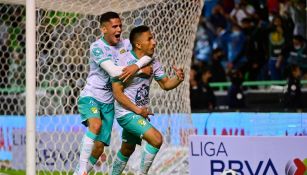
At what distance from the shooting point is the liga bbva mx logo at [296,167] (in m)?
8.02

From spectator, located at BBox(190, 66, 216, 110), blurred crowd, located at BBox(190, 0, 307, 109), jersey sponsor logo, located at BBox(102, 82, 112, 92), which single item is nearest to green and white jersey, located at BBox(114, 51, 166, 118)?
jersey sponsor logo, located at BBox(102, 82, 112, 92)

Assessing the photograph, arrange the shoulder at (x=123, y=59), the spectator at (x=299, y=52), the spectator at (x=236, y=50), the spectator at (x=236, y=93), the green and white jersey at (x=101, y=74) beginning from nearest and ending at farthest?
the shoulder at (x=123, y=59), the green and white jersey at (x=101, y=74), the spectator at (x=236, y=93), the spectator at (x=299, y=52), the spectator at (x=236, y=50)

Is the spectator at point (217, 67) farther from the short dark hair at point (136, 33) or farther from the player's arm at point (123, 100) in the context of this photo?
the player's arm at point (123, 100)

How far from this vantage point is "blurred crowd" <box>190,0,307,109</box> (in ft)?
51.6

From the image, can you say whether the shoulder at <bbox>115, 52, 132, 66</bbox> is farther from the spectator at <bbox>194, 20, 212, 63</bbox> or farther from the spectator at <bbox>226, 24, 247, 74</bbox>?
the spectator at <bbox>194, 20, 212, 63</bbox>

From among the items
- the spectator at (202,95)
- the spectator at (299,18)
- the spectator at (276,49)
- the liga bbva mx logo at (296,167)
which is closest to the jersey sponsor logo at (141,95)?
the liga bbva mx logo at (296,167)

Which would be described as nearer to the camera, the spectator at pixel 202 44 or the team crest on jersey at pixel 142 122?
the team crest on jersey at pixel 142 122

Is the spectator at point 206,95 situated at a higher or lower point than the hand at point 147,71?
lower

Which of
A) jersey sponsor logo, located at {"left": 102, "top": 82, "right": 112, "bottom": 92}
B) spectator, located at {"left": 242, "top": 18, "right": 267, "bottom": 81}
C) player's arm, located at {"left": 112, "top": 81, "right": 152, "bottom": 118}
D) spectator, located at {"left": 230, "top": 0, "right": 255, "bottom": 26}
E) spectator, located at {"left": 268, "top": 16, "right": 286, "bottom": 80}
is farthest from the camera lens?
spectator, located at {"left": 230, "top": 0, "right": 255, "bottom": 26}

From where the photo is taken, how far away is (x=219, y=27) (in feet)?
57.6

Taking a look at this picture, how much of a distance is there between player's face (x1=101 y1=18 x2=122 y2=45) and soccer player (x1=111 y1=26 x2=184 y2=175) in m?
0.18

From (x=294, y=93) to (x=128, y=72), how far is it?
247 inches

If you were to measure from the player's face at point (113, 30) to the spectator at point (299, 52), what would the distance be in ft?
23.6

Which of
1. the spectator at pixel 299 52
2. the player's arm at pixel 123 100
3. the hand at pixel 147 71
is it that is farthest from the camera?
the spectator at pixel 299 52
